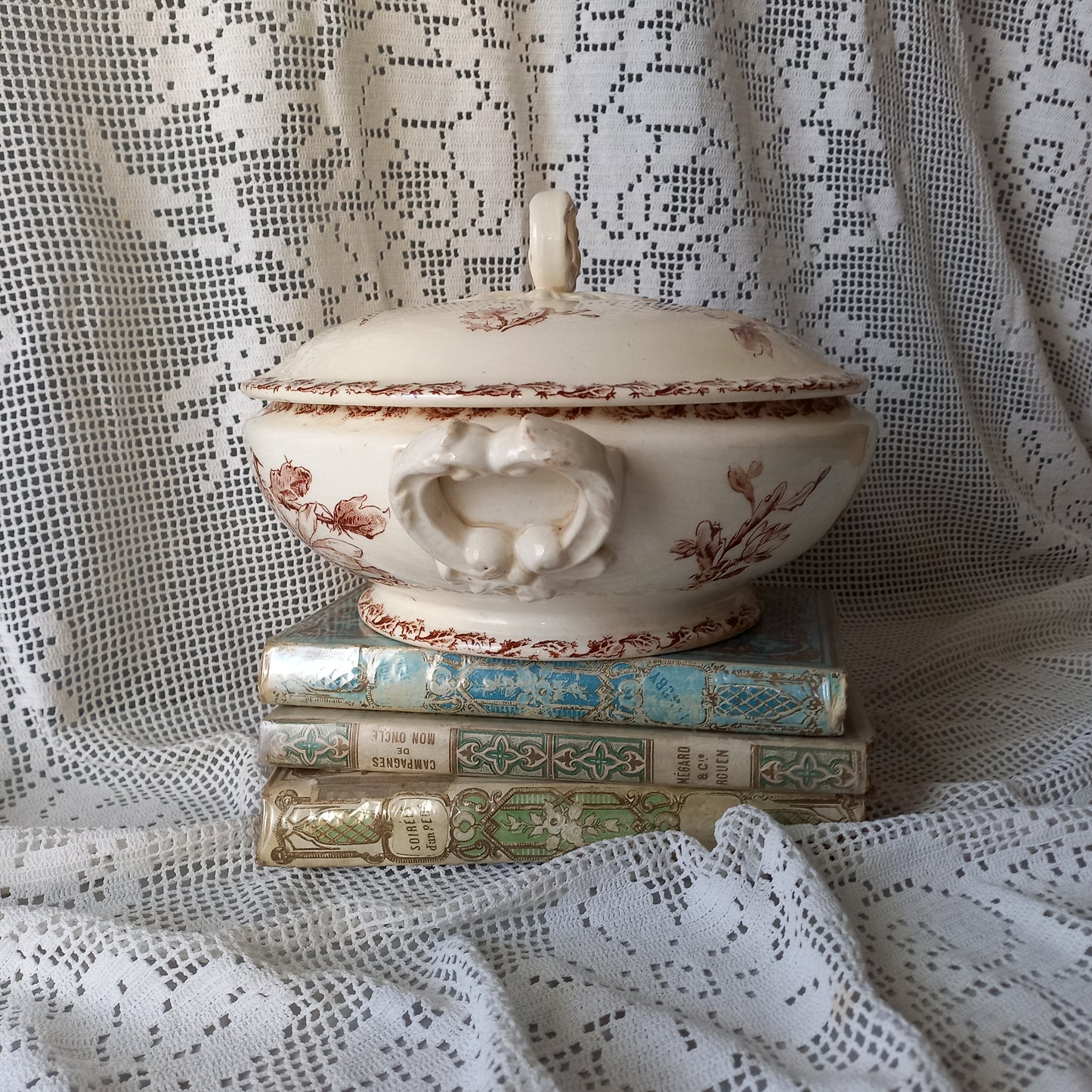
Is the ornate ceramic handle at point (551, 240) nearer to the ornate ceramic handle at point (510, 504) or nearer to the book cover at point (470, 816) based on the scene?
the ornate ceramic handle at point (510, 504)

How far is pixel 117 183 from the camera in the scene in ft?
3.22

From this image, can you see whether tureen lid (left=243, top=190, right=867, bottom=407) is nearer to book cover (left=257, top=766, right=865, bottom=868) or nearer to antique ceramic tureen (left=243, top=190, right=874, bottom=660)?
antique ceramic tureen (left=243, top=190, right=874, bottom=660)

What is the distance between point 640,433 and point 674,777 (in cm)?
25

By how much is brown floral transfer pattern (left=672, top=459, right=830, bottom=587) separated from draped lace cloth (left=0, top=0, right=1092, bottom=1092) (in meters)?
0.17

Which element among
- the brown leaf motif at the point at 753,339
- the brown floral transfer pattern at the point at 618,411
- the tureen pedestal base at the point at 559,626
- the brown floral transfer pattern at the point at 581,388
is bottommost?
the tureen pedestal base at the point at 559,626

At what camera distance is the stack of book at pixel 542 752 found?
0.72 m

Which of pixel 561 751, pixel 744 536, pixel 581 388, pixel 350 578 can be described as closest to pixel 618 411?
pixel 581 388

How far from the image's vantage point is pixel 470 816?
2.43ft

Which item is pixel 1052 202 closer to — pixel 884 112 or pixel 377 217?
pixel 884 112

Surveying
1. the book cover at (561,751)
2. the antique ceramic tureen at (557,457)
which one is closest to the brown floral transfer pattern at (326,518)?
the antique ceramic tureen at (557,457)

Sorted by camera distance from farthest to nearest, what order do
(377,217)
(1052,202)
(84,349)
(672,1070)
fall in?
1. (1052,202)
2. (377,217)
3. (84,349)
4. (672,1070)

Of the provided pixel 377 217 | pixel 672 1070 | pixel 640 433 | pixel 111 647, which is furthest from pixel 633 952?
pixel 377 217

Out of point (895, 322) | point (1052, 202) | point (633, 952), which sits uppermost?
point (1052, 202)

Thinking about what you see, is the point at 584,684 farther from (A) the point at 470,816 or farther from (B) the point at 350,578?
(B) the point at 350,578
